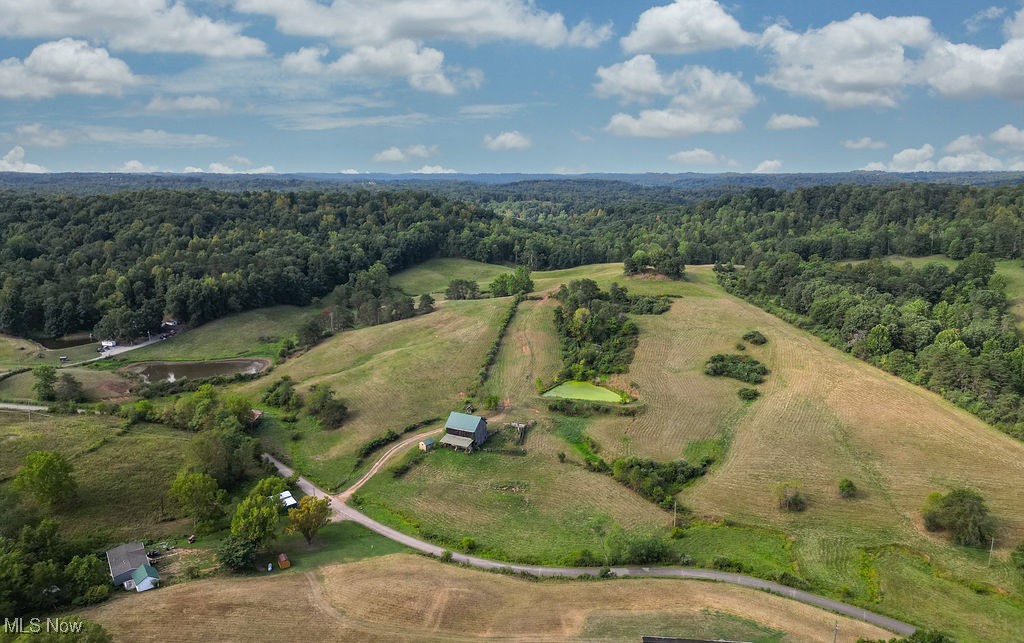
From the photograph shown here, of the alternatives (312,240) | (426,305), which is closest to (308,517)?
(426,305)

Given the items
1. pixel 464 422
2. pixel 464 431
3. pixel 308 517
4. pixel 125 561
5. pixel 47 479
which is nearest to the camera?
pixel 125 561

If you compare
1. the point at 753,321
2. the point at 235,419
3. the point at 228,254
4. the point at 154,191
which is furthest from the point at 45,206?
the point at 753,321

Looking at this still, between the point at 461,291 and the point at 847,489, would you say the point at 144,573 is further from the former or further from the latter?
the point at 461,291

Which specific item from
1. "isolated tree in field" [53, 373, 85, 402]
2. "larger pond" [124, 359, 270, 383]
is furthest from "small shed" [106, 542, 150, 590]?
"larger pond" [124, 359, 270, 383]

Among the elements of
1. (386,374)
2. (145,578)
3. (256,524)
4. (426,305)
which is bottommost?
Result: (145,578)

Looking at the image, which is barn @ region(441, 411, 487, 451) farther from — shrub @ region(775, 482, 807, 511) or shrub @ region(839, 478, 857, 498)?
shrub @ region(839, 478, 857, 498)

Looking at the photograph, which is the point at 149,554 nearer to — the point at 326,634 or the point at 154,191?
the point at 326,634
